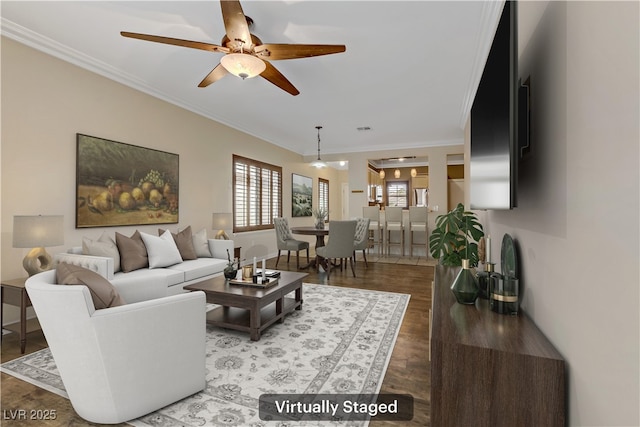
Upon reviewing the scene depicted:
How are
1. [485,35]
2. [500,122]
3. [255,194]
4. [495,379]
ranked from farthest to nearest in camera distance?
1. [255,194]
2. [485,35]
3. [500,122]
4. [495,379]

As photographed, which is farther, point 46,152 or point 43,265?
point 46,152

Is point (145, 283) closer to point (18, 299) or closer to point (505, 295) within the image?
point (18, 299)

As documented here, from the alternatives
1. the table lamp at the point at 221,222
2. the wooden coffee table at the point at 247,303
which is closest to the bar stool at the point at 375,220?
the table lamp at the point at 221,222

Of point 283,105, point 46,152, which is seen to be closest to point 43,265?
point 46,152

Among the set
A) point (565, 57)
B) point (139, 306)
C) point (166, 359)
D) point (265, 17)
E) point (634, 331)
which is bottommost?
point (166, 359)

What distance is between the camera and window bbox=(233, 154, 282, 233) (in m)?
5.95

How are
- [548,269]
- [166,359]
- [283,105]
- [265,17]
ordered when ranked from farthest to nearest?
1. [283,105]
2. [265,17]
3. [166,359]
4. [548,269]

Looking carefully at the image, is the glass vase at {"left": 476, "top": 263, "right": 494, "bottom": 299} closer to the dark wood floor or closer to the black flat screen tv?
the black flat screen tv

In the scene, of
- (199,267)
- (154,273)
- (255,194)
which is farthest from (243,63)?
(255,194)

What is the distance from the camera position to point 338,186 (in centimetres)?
1200

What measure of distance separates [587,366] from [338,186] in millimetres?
11238

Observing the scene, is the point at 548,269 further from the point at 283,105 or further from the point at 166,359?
the point at 283,105

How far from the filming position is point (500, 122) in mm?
1411

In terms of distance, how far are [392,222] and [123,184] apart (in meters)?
5.57
